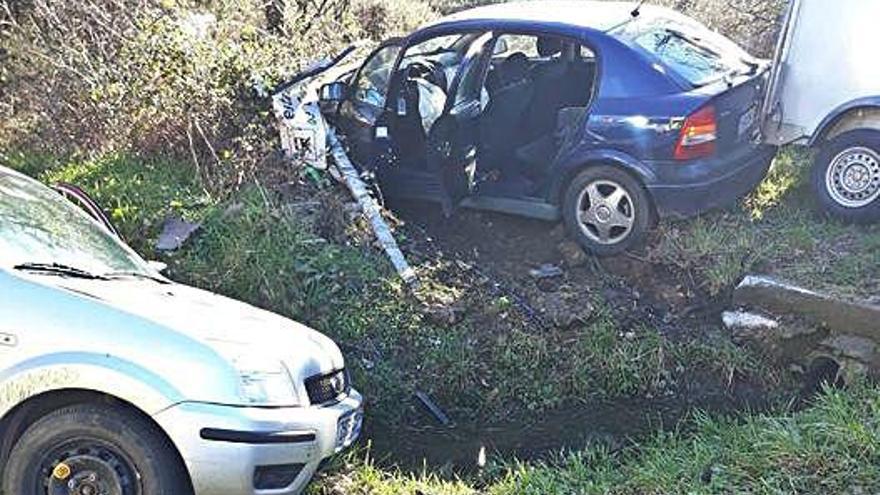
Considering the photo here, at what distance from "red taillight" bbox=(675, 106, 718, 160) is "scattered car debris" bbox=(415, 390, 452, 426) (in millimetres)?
2319

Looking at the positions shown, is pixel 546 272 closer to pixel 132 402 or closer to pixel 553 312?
pixel 553 312

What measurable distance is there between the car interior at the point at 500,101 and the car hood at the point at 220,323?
2.72 metres

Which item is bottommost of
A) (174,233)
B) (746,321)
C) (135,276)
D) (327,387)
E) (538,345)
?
(538,345)

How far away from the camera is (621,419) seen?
5.41 metres

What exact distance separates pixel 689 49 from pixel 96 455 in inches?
190

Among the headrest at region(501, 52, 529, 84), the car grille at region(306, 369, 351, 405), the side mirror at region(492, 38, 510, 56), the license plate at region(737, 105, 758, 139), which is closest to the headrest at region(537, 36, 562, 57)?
the headrest at region(501, 52, 529, 84)

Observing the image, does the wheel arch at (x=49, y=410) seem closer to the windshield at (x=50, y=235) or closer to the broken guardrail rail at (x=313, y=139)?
the windshield at (x=50, y=235)

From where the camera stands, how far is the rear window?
6426 millimetres

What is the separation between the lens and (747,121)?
6.65 m

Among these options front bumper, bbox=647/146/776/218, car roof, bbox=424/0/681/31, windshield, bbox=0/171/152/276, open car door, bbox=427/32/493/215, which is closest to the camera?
windshield, bbox=0/171/152/276

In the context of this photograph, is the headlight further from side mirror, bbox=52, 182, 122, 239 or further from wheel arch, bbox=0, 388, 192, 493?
side mirror, bbox=52, 182, 122, 239

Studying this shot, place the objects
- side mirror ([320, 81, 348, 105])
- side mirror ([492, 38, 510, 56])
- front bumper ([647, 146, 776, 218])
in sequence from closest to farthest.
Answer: front bumper ([647, 146, 776, 218]) → side mirror ([492, 38, 510, 56]) → side mirror ([320, 81, 348, 105])

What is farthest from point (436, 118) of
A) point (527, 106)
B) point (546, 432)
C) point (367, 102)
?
point (546, 432)

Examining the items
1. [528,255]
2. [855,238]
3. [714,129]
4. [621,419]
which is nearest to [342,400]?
[621,419]
